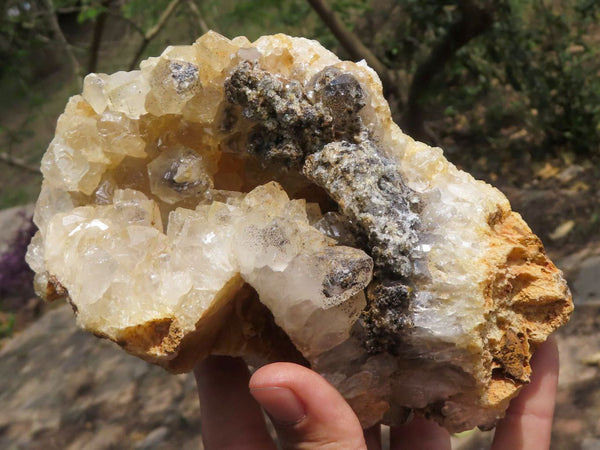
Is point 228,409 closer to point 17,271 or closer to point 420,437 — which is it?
point 420,437

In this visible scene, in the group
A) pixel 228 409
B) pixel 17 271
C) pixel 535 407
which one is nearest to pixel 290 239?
pixel 228 409

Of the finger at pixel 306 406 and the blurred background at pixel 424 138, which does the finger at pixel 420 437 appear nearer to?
the finger at pixel 306 406

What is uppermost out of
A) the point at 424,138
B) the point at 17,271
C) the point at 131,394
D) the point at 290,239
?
the point at 290,239

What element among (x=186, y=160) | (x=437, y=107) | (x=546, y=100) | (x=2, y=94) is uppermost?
(x=186, y=160)

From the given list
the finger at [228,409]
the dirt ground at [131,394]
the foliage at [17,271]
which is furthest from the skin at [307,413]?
the foliage at [17,271]

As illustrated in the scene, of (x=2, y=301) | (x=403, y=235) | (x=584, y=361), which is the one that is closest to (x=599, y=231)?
(x=584, y=361)

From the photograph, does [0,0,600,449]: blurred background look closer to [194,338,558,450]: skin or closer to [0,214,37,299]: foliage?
[0,214,37,299]: foliage

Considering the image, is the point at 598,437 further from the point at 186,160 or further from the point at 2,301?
the point at 2,301

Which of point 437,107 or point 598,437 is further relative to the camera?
point 437,107
